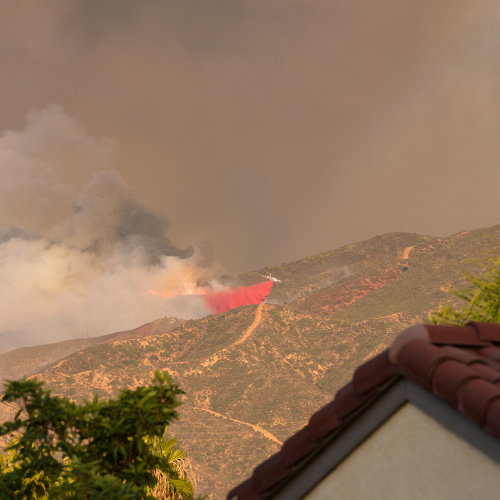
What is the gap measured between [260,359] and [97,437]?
13595cm

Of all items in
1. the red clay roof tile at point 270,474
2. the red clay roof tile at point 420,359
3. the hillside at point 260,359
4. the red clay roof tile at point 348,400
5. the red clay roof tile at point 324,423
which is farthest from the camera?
the hillside at point 260,359

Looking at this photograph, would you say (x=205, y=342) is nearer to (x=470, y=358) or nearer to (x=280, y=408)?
(x=280, y=408)

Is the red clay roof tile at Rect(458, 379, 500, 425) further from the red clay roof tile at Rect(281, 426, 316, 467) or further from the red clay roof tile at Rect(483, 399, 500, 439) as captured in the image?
the red clay roof tile at Rect(281, 426, 316, 467)

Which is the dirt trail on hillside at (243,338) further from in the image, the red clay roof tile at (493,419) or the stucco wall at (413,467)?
the red clay roof tile at (493,419)

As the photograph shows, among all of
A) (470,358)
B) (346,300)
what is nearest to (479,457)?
(470,358)

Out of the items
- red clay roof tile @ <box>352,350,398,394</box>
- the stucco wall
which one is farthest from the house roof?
the stucco wall

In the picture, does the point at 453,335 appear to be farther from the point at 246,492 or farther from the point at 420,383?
the point at 246,492

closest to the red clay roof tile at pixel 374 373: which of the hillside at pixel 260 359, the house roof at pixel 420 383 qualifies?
the house roof at pixel 420 383

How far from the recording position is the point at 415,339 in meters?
3.62

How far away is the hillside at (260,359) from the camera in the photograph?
100000mm

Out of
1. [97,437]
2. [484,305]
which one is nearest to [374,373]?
[97,437]

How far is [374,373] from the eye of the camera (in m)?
3.75

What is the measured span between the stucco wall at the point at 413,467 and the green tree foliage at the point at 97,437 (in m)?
1.98

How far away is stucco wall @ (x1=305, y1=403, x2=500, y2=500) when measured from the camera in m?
3.32
